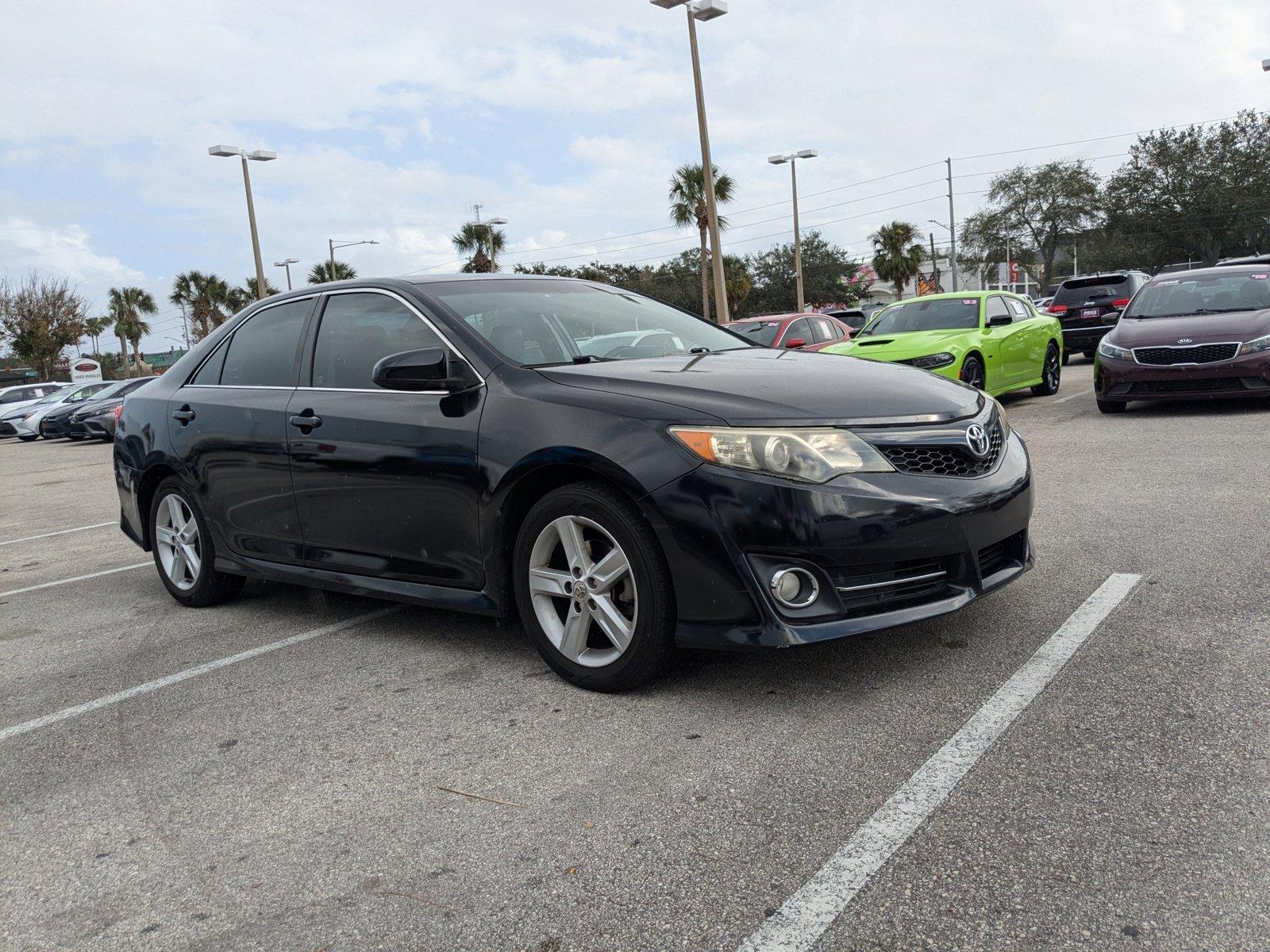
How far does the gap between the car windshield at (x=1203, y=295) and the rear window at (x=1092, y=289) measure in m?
7.75

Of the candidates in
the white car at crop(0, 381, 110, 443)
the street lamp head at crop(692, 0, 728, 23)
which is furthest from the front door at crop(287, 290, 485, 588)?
the white car at crop(0, 381, 110, 443)

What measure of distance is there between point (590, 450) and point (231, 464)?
2.24 metres

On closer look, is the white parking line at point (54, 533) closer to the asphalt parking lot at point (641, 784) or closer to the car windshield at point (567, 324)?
the asphalt parking lot at point (641, 784)

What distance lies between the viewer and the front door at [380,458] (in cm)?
398

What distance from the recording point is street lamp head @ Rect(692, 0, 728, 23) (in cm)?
1822

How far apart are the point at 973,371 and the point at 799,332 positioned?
2.34 metres

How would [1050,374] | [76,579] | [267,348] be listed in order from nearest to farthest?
[267,348] → [76,579] → [1050,374]

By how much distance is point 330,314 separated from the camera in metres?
4.80

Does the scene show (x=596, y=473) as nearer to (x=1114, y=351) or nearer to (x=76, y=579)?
(x=76, y=579)

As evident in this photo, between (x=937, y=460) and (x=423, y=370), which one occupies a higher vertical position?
(x=423, y=370)

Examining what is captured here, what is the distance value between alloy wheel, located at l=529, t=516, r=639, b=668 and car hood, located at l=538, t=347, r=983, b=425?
1.70ft

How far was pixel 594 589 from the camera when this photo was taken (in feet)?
11.8

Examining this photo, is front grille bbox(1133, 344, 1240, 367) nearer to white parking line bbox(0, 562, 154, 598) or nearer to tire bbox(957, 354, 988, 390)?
tire bbox(957, 354, 988, 390)

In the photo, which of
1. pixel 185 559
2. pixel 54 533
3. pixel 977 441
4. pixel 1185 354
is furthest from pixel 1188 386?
pixel 54 533
